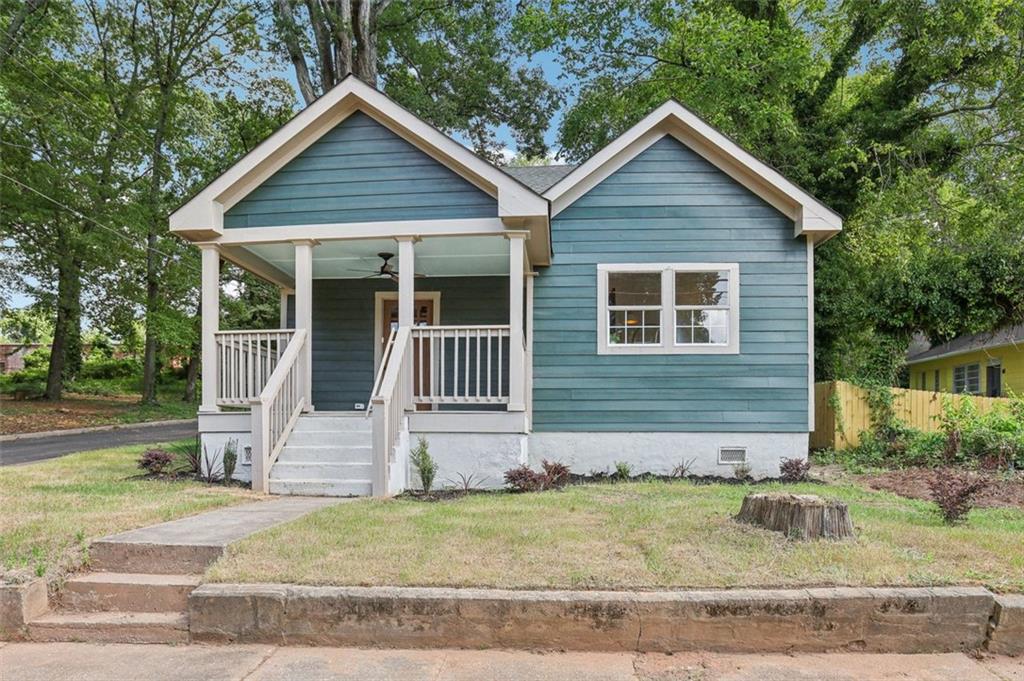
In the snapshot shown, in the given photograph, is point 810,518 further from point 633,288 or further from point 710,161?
point 710,161

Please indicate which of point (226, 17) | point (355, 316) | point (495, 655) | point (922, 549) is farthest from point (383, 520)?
point (226, 17)

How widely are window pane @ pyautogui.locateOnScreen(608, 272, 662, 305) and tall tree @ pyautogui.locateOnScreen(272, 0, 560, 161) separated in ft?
43.6

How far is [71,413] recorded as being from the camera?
1742 centimetres

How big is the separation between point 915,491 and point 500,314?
622cm

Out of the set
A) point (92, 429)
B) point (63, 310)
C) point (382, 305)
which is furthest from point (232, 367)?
point (63, 310)

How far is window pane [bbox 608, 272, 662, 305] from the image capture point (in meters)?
8.93

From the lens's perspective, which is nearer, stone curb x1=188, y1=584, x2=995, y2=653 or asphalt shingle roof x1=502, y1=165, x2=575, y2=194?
stone curb x1=188, y1=584, x2=995, y2=653

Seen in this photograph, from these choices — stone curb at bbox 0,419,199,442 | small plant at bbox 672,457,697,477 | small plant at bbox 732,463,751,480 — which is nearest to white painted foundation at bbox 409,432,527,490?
small plant at bbox 672,457,697,477

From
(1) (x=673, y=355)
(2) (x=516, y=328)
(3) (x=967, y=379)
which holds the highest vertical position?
(2) (x=516, y=328)

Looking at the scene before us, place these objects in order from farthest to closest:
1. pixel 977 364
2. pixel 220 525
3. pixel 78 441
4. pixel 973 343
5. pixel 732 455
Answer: pixel 977 364, pixel 973 343, pixel 78 441, pixel 732 455, pixel 220 525

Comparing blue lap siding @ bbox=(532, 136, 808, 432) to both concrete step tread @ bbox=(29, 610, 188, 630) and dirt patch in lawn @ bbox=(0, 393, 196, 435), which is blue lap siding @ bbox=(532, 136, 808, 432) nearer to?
concrete step tread @ bbox=(29, 610, 188, 630)

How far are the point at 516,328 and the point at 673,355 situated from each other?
2.71 meters

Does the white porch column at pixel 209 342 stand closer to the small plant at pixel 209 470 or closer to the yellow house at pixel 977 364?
the small plant at pixel 209 470

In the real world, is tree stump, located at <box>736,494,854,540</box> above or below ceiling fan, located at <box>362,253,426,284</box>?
below
